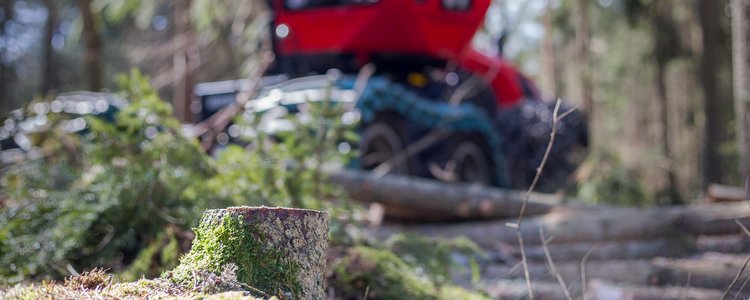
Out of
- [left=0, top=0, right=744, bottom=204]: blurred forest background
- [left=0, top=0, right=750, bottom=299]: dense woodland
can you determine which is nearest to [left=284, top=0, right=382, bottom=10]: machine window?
[left=0, top=0, right=744, bottom=204]: blurred forest background

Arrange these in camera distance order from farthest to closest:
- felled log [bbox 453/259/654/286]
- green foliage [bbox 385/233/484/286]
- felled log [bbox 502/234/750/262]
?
felled log [bbox 502/234/750/262]
felled log [bbox 453/259/654/286]
green foliage [bbox 385/233/484/286]

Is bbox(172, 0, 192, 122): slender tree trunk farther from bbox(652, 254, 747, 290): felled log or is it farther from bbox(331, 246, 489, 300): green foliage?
bbox(652, 254, 747, 290): felled log

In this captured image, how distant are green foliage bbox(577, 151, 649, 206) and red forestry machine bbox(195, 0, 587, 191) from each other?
169 cm

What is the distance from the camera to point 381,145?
6004mm

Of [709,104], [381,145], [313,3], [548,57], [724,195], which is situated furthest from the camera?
[548,57]

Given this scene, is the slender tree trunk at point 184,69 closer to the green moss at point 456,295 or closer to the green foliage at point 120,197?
the green foliage at point 120,197

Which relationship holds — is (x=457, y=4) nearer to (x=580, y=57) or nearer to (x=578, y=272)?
(x=578, y=272)

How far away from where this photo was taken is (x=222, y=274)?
1463 millimetres

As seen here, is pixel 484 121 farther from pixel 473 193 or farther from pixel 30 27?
pixel 30 27

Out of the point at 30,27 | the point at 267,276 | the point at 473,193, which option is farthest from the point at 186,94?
the point at 30,27

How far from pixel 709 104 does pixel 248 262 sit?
37.9ft

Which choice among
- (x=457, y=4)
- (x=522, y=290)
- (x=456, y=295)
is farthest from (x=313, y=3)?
(x=456, y=295)

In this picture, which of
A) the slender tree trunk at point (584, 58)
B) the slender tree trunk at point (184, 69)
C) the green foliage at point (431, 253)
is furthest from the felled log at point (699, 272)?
the slender tree trunk at point (584, 58)

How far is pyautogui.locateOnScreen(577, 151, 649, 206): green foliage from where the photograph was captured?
7.84 metres
